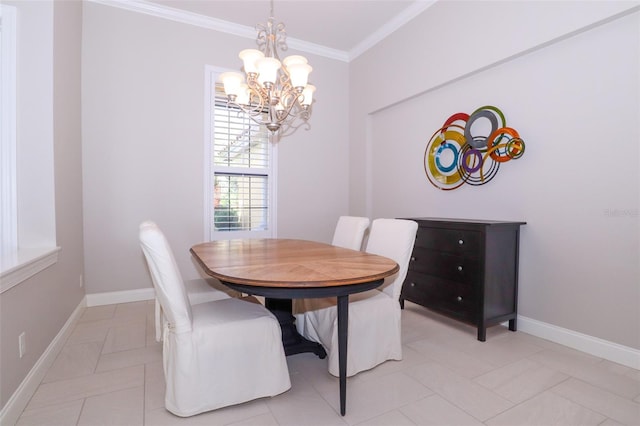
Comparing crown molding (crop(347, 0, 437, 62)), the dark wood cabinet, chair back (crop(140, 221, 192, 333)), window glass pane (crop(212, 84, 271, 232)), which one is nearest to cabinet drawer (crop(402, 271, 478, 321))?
the dark wood cabinet

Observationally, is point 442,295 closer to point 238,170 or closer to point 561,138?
point 561,138

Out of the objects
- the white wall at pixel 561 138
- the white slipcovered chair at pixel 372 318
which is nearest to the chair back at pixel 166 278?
the white slipcovered chair at pixel 372 318

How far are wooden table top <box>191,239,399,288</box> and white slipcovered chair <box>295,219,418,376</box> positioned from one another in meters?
0.27

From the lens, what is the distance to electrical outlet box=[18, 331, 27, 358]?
1.77 m

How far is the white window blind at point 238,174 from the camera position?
400 cm

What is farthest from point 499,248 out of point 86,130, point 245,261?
point 86,130

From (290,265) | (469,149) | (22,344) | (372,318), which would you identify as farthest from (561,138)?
(22,344)

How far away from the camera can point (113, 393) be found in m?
1.91

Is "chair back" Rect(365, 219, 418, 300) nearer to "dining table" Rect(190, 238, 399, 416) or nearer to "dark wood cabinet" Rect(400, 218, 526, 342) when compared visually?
"dining table" Rect(190, 238, 399, 416)

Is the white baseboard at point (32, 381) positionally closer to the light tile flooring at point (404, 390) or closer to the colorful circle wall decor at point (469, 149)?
the light tile flooring at point (404, 390)

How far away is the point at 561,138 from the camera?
8.35ft

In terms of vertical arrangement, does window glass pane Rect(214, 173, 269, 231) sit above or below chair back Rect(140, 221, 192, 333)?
above

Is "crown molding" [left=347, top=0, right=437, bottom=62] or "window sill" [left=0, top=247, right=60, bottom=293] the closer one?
"window sill" [left=0, top=247, right=60, bottom=293]

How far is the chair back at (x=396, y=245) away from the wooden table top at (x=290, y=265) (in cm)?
22
